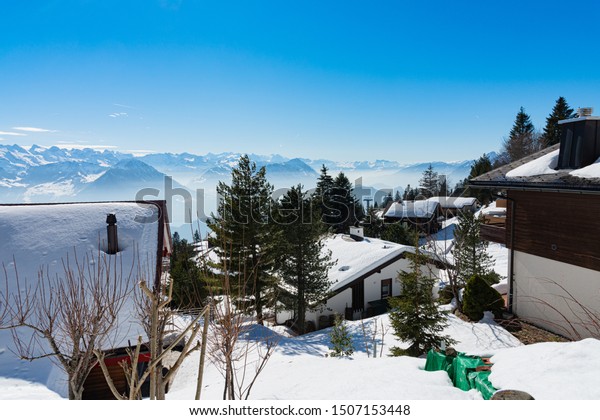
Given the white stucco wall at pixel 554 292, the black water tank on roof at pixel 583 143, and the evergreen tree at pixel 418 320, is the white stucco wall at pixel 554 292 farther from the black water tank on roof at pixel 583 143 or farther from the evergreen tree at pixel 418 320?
the black water tank on roof at pixel 583 143

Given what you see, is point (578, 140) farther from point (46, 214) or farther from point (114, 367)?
point (46, 214)

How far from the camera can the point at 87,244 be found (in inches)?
432

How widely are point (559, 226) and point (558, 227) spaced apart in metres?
0.04

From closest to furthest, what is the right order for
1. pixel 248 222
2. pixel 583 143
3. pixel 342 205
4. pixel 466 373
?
pixel 466 373
pixel 583 143
pixel 248 222
pixel 342 205

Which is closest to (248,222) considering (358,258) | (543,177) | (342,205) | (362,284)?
(362,284)

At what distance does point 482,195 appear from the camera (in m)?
51.1

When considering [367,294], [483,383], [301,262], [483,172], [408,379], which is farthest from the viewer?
[483,172]

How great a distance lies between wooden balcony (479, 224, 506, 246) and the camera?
11398mm

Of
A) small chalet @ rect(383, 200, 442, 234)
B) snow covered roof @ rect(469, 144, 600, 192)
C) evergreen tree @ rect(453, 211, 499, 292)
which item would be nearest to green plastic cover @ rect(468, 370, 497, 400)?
snow covered roof @ rect(469, 144, 600, 192)

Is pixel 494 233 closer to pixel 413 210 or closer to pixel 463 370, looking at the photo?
pixel 463 370

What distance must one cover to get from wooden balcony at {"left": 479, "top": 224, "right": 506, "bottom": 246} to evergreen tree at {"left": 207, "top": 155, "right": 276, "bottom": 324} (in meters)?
8.46

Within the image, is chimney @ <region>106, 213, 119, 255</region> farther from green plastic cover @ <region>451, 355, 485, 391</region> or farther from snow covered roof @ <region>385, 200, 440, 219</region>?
snow covered roof @ <region>385, 200, 440, 219</region>
